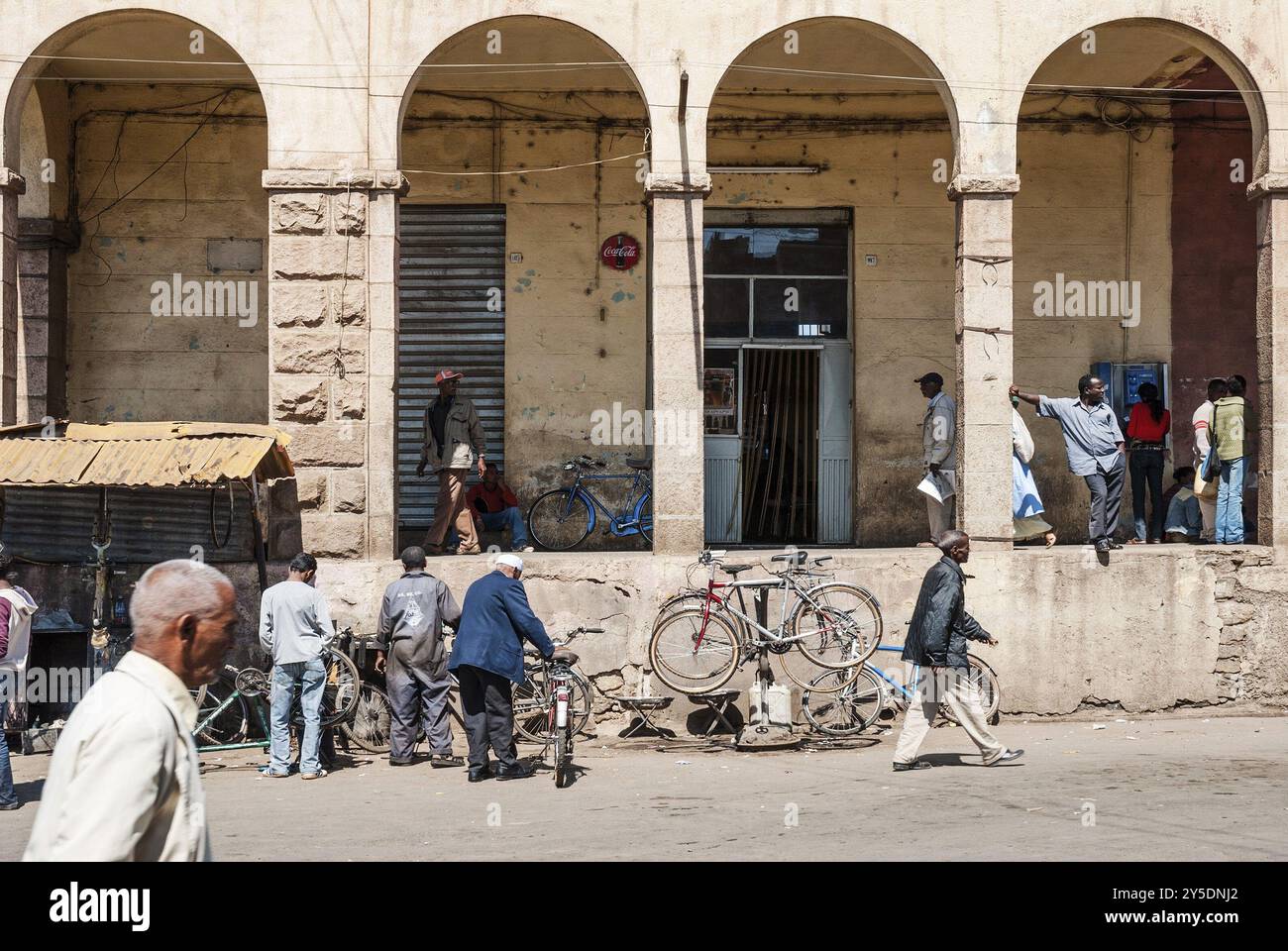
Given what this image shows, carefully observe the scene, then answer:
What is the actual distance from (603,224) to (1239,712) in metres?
8.64

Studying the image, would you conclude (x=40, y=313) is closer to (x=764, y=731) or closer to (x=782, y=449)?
(x=782, y=449)

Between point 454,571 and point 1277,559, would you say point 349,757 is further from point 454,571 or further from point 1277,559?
point 1277,559

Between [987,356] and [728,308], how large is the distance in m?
4.57

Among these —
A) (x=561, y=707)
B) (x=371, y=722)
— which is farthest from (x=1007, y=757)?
(x=371, y=722)

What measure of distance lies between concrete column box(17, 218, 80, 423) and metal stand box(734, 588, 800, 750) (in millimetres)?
8696

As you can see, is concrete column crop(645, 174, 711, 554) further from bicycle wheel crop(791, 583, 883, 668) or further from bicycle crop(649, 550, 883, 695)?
bicycle wheel crop(791, 583, 883, 668)

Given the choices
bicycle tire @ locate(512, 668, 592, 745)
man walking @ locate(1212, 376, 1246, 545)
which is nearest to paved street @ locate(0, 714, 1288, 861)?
bicycle tire @ locate(512, 668, 592, 745)

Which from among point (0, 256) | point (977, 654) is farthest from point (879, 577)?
point (0, 256)

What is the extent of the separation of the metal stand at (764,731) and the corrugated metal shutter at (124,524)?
4650 mm

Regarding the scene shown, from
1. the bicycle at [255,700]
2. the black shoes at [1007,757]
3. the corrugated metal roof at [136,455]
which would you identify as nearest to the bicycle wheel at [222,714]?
the bicycle at [255,700]

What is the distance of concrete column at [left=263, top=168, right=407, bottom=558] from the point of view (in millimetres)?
12555

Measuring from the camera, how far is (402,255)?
16469 mm

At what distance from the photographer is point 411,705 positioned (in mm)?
11625

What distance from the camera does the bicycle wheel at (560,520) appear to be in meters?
16.2
